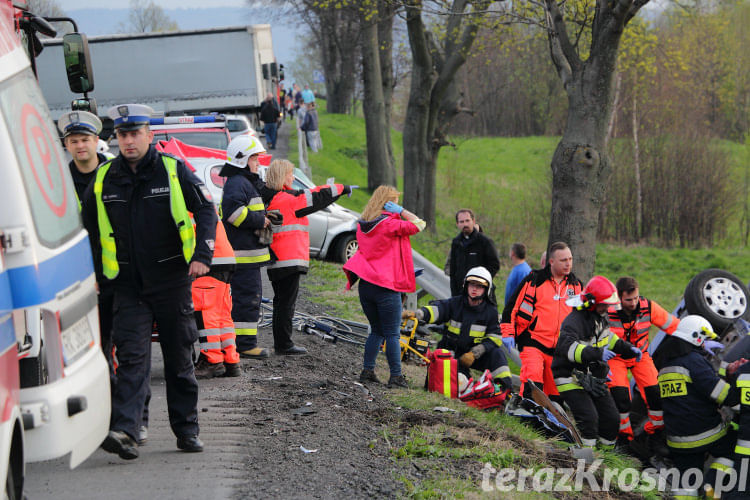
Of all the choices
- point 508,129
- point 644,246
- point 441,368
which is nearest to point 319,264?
point 441,368

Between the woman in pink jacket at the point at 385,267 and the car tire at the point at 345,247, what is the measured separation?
7288 mm

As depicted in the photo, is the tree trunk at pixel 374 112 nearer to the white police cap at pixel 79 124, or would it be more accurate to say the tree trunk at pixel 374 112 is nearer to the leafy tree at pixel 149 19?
the white police cap at pixel 79 124

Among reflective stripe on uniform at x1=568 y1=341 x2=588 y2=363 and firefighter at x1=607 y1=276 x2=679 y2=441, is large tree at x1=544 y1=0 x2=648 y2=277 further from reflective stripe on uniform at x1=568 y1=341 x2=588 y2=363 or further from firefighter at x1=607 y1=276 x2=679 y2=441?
reflective stripe on uniform at x1=568 y1=341 x2=588 y2=363

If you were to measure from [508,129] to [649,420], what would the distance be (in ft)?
165

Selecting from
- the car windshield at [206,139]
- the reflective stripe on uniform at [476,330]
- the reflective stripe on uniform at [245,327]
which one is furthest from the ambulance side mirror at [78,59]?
the car windshield at [206,139]

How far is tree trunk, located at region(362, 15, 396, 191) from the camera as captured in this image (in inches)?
979

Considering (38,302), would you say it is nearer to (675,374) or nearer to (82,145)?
(82,145)

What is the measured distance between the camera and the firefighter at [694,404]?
768cm

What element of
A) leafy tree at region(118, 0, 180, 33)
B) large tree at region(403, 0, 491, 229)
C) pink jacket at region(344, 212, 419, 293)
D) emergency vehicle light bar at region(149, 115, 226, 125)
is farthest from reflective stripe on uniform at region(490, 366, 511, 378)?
leafy tree at region(118, 0, 180, 33)

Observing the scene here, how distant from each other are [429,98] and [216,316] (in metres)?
15.6

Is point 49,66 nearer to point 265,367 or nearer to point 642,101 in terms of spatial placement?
point 265,367

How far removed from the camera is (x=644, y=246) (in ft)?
101

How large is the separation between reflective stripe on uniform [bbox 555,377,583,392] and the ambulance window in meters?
5.26

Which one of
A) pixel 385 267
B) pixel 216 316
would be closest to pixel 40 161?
pixel 216 316
